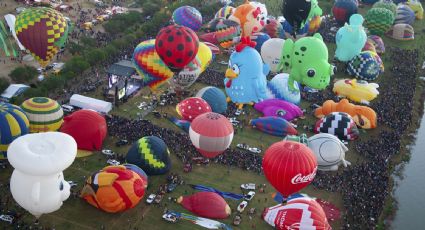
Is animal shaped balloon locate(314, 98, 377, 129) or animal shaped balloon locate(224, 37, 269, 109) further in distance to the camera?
animal shaped balloon locate(314, 98, 377, 129)

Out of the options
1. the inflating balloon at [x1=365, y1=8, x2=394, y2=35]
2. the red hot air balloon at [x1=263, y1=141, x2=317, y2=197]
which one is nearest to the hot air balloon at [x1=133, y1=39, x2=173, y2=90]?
the red hot air balloon at [x1=263, y1=141, x2=317, y2=197]

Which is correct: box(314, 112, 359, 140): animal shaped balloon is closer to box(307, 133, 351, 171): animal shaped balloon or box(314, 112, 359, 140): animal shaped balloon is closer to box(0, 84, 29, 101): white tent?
box(307, 133, 351, 171): animal shaped balloon

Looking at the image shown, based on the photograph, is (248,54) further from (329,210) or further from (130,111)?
(329,210)

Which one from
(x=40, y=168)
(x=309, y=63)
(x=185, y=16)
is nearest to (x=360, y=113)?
(x=309, y=63)

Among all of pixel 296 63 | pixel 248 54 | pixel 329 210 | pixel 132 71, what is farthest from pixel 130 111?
pixel 329 210

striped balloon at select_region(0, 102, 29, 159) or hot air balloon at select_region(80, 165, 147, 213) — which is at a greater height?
striped balloon at select_region(0, 102, 29, 159)

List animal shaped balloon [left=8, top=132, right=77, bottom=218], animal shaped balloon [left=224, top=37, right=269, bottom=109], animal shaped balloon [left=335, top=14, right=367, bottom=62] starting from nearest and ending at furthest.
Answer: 1. animal shaped balloon [left=8, top=132, right=77, bottom=218]
2. animal shaped balloon [left=224, top=37, right=269, bottom=109]
3. animal shaped balloon [left=335, top=14, right=367, bottom=62]
